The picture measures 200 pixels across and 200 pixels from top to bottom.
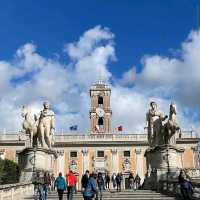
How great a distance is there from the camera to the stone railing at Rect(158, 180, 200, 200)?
2019 centimetres

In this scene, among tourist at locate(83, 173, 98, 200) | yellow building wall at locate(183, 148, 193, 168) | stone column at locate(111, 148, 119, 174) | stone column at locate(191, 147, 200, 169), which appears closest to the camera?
tourist at locate(83, 173, 98, 200)

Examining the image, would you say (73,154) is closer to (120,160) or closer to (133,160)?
(120,160)

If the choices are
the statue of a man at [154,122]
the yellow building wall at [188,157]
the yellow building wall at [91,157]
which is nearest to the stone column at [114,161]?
the yellow building wall at [91,157]

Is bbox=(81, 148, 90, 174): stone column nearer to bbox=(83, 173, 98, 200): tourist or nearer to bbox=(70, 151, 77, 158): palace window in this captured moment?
bbox=(70, 151, 77, 158): palace window

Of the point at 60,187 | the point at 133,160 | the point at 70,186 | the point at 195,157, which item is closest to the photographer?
the point at 60,187

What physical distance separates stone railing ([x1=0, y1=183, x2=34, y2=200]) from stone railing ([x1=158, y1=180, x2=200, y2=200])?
6586 millimetres

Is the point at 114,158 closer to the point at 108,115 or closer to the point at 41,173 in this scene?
the point at 108,115

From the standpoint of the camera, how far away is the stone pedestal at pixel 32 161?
25844 millimetres

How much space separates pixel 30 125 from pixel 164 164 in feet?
25.0

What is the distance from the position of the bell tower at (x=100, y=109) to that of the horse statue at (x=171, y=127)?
54.5 m

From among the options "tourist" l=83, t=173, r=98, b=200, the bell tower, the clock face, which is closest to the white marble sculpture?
"tourist" l=83, t=173, r=98, b=200

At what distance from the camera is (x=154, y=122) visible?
89.0 ft

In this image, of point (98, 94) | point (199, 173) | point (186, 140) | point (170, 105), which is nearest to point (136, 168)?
point (186, 140)

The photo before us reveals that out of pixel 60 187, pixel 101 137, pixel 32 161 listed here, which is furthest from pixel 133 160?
pixel 60 187
